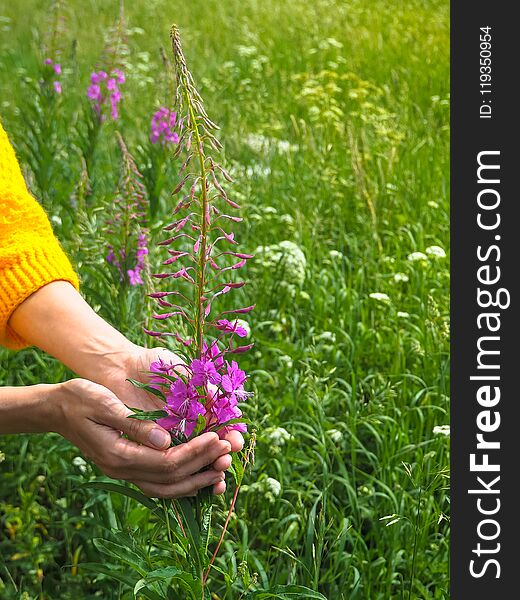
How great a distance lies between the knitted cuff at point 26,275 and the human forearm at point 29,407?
0.22 m

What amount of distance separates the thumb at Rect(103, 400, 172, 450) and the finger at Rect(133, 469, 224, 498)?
7 cm

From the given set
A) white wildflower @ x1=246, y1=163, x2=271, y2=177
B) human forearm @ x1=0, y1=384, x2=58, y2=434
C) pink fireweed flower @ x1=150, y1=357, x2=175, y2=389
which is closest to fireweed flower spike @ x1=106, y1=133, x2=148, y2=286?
human forearm @ x1=0, y1=384, x2=58, y2=434

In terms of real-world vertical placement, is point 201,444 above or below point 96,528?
above

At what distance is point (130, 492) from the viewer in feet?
5.05

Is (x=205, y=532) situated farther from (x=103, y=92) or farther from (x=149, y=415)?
(x=103, y=92)

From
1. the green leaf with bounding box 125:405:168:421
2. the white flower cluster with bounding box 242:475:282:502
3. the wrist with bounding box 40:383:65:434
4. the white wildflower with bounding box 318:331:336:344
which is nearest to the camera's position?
the green leaf with bounding box 125:405:168:421

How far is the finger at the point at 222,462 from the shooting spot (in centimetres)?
151

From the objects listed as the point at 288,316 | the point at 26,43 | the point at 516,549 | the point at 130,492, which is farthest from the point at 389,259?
the point at 26,43

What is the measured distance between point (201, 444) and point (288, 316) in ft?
5.73

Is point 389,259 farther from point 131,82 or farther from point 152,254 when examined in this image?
point 131,82

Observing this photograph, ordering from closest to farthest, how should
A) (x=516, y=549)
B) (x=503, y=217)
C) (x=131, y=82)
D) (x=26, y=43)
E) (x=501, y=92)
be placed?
(x=516, y=549) < (x=503, y=217) < (x=501, y=92) < (x=131, y=82) < (x=26, y=43)

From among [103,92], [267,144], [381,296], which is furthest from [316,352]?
[267,144]

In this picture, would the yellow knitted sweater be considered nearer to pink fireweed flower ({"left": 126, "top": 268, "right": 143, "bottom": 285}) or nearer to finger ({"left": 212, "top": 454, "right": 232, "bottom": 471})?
pink fireweed flower ({"left": 126, "top": 268, "right": 143, "bottom": 285})

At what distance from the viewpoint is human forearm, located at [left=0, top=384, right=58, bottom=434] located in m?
1.72
